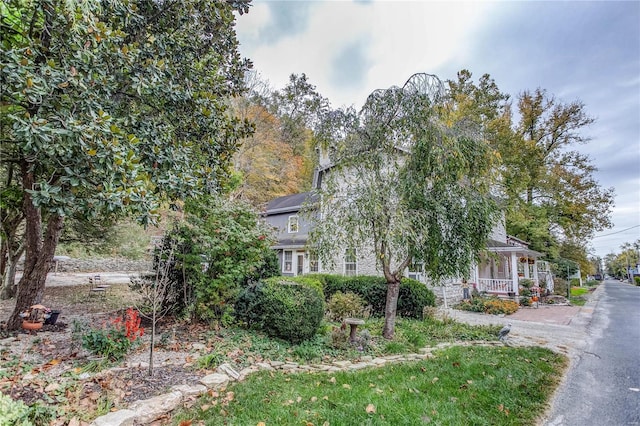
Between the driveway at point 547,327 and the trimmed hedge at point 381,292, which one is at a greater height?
the trimmed hedge at point 381,292

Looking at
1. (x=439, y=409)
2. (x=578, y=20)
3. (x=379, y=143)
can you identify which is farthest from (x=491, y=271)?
(x=439, y=409)

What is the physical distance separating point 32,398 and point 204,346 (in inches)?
98.2

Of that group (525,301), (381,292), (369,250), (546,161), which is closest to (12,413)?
(381,292)

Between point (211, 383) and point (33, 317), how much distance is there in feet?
14.6

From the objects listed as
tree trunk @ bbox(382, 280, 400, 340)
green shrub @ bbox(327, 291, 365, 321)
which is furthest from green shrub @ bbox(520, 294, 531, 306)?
tree trunk @ bbox(382, 280, 400, 340)

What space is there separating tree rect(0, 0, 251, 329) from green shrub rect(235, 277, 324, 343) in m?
2.51

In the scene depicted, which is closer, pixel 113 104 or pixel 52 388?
pixel 52 388

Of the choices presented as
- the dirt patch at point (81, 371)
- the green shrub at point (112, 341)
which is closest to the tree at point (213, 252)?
the dirt patch at point (81, 371)

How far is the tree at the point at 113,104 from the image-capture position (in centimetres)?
365

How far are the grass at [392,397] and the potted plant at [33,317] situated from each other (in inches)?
180

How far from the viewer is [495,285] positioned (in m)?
16.5

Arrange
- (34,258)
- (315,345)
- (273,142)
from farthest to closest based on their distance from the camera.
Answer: (273,142), (34,258), (315,345)

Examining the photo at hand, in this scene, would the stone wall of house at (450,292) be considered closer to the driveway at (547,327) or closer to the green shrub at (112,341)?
the driveway at (547,327)

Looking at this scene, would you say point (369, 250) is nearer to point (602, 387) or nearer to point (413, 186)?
point (413, 186)
